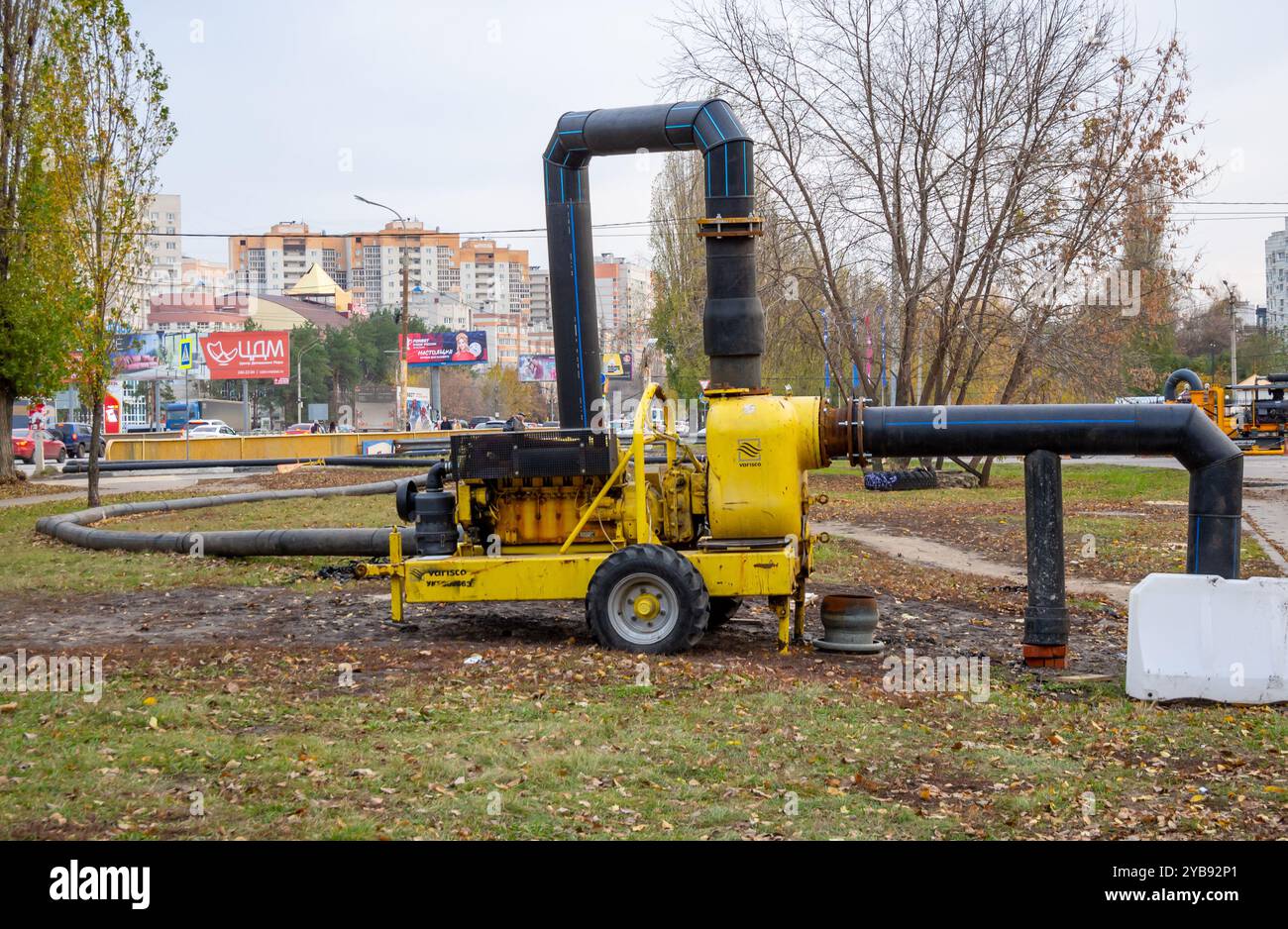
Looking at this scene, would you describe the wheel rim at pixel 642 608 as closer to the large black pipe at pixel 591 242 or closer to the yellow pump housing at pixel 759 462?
the yellow pump housing at pixel 759 462

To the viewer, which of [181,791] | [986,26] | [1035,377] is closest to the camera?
[181,791]

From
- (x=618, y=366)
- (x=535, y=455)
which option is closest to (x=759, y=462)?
(x=535, y=455)

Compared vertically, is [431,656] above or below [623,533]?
below

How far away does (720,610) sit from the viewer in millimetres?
12000

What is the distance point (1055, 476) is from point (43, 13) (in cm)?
2783

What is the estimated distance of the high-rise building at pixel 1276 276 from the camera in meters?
132

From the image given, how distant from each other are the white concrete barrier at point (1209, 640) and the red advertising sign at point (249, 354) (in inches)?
3208

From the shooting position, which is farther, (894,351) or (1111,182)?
(894,351)

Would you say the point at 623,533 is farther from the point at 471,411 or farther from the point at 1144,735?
the point at 471,411

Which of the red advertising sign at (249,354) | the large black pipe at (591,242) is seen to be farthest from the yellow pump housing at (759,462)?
the red advertising sign at (249,354)

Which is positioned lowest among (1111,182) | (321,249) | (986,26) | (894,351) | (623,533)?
(623,533)

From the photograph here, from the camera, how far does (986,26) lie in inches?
1248

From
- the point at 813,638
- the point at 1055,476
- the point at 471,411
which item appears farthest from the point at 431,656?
the point at 471,411

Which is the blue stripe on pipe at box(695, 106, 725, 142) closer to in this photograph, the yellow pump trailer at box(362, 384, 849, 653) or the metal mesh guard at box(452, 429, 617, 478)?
the yellow pump trailer at box(362, 384, 849, 653)
